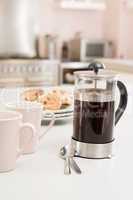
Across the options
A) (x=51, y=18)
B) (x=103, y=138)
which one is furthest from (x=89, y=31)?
(x=103, y=138)

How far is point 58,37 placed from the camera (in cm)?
413

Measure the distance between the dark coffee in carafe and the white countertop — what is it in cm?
5

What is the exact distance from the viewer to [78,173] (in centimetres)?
77

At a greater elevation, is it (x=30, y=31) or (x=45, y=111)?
(x=30, y=31)

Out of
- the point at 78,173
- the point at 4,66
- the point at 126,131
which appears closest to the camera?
the point at 78,173

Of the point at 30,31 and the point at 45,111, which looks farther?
the point at 30,31

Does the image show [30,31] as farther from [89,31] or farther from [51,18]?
[89,31]

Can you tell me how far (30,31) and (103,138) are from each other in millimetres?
3240

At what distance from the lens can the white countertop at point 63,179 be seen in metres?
0.66

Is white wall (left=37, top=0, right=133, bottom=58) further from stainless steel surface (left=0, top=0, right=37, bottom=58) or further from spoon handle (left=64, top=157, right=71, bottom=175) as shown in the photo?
spoon handle (left=64, top=157, right=71, bottom=175)

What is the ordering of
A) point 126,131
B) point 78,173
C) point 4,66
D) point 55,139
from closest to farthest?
point 78,173 → point 55,139 → point 126,131 → point 4,66

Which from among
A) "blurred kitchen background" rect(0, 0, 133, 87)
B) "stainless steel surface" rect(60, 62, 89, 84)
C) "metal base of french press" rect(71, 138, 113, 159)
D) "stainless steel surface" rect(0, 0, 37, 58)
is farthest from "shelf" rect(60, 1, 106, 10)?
"metal base of french press" rect(71, 138, 113, 159)

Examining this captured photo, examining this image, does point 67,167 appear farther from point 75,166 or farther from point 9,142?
point 9,142

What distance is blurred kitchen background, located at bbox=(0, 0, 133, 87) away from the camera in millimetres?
3586
